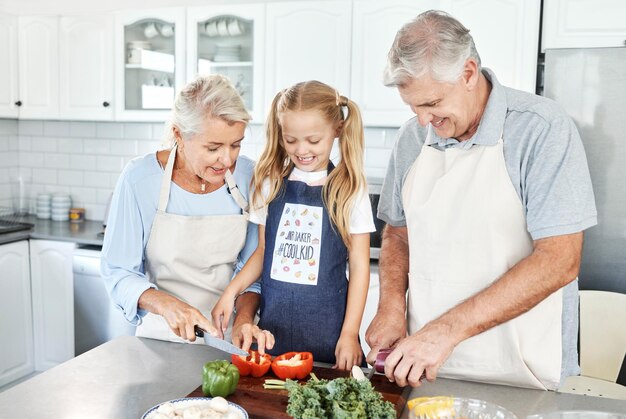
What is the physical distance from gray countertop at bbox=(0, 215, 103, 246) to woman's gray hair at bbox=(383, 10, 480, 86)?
2613 millimetres

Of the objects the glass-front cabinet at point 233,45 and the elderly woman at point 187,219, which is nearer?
the elderly woman at point 187,219

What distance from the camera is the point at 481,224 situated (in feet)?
5.20

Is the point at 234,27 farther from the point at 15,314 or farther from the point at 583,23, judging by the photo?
the point at 15,314

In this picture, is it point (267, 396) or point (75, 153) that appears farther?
point (75, 153)

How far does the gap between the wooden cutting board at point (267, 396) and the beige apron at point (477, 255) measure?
242 millimetres

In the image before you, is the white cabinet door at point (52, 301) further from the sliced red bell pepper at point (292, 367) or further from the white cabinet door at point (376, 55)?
the sliced red bell pepper at point (292, 367)

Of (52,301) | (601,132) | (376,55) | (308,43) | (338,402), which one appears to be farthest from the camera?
(52,301)

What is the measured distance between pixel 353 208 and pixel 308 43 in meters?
1.77

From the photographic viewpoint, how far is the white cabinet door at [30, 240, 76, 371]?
3.80m

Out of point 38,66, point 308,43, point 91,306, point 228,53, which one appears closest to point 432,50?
point 308,43

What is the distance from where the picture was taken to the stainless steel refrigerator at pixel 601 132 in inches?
111

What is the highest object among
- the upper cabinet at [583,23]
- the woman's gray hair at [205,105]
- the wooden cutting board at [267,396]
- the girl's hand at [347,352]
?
the upper cabinet at [583,23]

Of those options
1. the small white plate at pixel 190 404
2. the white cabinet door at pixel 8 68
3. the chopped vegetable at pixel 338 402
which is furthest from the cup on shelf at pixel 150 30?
the chopped vegetable at pixel 338 402

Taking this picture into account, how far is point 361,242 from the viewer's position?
6.22 ft
